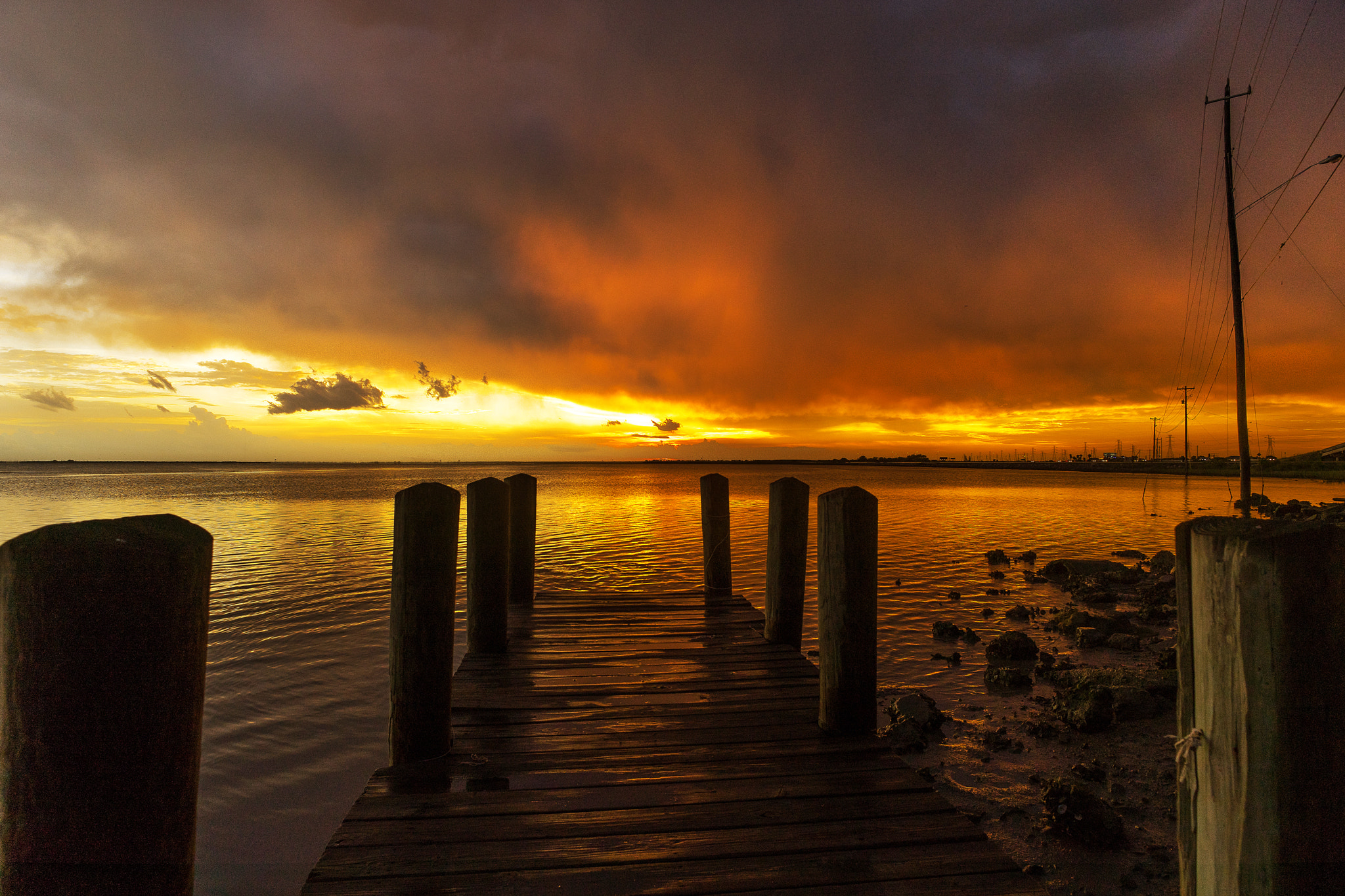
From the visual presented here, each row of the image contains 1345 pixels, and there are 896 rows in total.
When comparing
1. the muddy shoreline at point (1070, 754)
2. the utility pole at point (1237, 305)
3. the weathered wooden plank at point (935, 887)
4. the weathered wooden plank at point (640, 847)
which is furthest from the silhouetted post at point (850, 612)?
the utility pole at point (1237, 305)

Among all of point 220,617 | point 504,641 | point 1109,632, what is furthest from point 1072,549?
point 220,617

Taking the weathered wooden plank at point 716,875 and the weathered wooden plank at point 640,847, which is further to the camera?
the weathered wooden plank at point 640,847

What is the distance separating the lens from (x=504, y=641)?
611 centimetres

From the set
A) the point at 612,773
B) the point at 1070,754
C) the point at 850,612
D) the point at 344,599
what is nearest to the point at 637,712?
the point at 612,773

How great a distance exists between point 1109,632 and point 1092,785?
5.99 meters

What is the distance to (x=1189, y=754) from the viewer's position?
6.26ft

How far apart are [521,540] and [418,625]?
15.1ft

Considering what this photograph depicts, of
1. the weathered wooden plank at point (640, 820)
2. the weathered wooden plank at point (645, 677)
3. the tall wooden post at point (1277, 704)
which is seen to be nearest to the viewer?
the tall wooden post at point (1277, 704)

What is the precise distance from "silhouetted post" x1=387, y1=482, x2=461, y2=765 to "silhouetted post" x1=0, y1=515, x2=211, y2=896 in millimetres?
2043

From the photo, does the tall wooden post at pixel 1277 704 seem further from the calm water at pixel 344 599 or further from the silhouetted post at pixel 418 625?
the calm water at pixel 344 599

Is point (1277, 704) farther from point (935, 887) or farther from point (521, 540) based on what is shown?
point (521, 540)

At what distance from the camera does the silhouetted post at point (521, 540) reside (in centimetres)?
817

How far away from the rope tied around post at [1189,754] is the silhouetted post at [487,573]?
17.4 ft

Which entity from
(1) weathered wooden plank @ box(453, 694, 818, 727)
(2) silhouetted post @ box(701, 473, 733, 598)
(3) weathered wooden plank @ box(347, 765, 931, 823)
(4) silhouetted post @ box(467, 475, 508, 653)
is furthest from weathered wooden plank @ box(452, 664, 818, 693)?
(2) silhouetted post @ box(701, 473, 733, 598)
